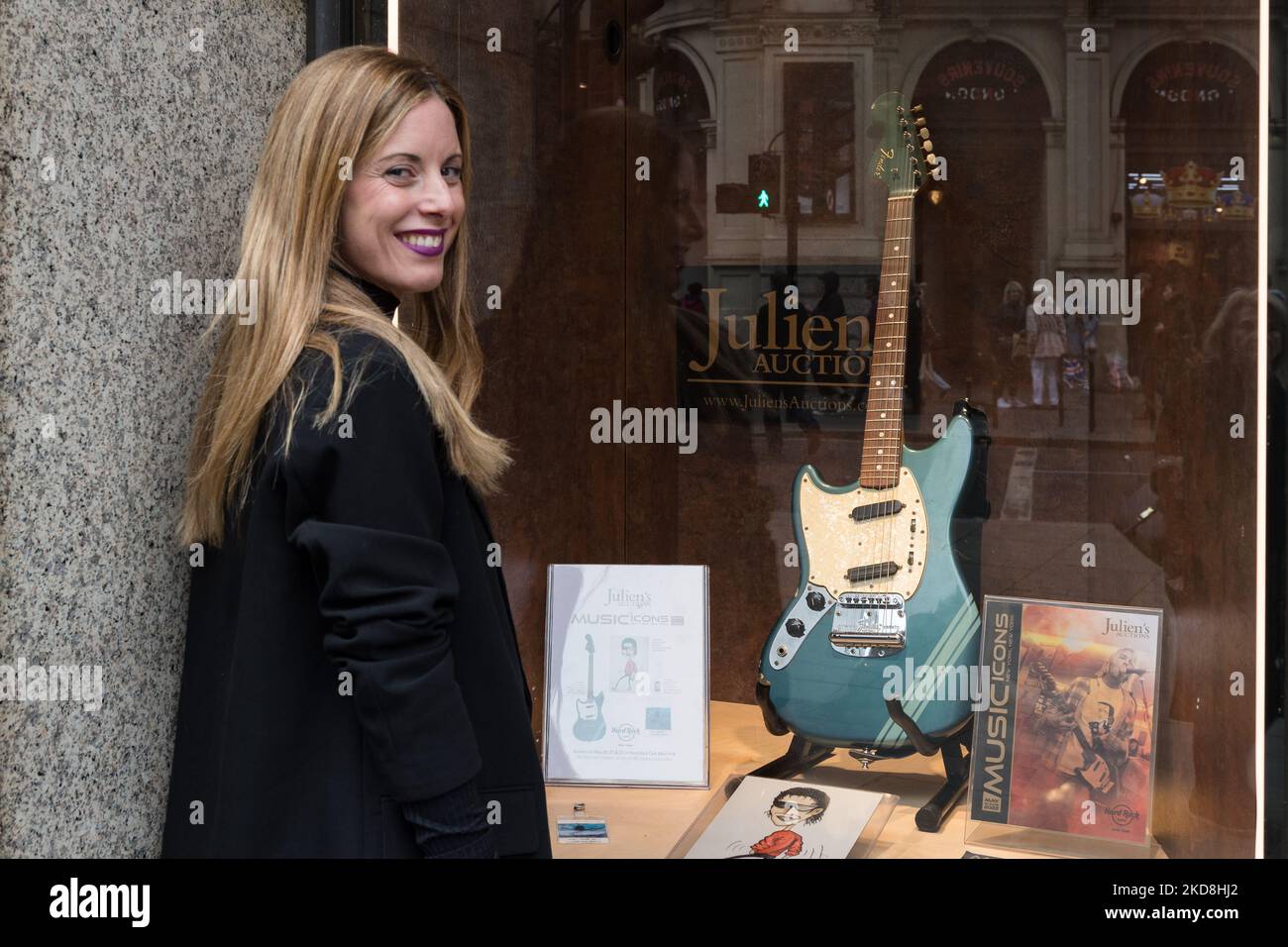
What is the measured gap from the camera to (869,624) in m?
2.88

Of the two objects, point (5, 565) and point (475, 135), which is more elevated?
point (475, 135)

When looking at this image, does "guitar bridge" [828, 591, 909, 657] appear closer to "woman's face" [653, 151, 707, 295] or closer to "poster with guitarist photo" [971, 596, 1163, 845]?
"poster with guitarist photo" [971, 596, 1163, 845]

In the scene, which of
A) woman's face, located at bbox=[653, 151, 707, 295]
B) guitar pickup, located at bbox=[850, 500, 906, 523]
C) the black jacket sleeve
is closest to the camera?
the black jacket sleeve

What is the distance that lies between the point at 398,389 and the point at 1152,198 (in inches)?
69.8

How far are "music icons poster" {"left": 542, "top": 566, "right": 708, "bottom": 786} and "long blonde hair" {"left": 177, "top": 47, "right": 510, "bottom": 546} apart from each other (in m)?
1.00

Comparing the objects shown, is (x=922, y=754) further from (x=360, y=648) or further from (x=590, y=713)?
(x=360, y=648)

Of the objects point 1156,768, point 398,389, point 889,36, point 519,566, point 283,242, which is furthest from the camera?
point 519,566

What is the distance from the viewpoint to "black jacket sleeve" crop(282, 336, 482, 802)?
5.53ft

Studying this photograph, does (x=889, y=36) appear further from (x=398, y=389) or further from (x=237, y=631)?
(x=237, y=631)

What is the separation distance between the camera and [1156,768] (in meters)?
2.67

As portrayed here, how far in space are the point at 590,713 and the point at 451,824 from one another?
1.19m

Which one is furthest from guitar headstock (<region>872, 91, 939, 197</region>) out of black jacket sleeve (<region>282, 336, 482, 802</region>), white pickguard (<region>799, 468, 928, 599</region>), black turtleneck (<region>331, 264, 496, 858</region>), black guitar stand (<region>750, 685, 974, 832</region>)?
black turtleneck (<region>331, 264, 496, 858</region>)

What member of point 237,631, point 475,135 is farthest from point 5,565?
point 475,135

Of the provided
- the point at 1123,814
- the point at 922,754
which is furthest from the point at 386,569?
the point at 1123,814
